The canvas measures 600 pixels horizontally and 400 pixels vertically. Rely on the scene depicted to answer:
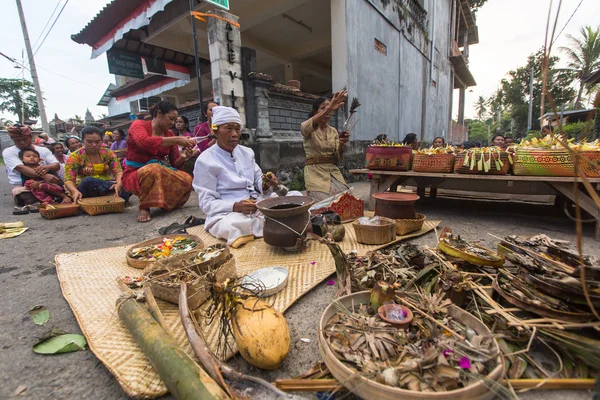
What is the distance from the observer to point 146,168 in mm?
4152

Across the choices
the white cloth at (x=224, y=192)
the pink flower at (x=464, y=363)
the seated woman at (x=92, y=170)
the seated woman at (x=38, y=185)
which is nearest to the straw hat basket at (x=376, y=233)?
the white cloth at (x=224, y=192)

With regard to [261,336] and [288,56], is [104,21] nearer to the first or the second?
[288,56]

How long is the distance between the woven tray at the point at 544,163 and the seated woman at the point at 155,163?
4382 mm

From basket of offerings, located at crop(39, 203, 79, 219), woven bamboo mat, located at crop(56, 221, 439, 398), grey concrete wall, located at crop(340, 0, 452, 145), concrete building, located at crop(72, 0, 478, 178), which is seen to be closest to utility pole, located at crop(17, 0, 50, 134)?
concrete building, located at crop(72, 0, 478, 178)

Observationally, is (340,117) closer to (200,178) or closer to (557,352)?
(200,178)

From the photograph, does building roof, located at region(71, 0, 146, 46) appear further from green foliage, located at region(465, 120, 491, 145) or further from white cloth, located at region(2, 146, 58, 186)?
green foliage, located at region(465, 120, 491, 145)

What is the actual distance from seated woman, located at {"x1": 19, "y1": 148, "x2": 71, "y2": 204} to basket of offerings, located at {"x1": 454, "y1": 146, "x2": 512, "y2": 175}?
6525 millimetres

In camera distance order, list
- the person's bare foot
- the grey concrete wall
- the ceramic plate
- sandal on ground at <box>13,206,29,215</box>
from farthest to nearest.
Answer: the grey concrete wall → sandal on ground at <box>13,206,29,215</box> → the person's bare foot → the ceramic plate

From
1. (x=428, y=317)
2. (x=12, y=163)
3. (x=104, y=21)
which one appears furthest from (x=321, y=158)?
(x=104, y=21)

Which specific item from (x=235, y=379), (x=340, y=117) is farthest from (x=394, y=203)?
(x=340, y=117)

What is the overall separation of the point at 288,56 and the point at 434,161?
29.5 feet

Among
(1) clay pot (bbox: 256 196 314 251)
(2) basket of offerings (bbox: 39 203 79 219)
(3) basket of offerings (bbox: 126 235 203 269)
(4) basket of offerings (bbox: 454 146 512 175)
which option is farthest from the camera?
(2) basket of offerings (bbox: 39 203 79 219)

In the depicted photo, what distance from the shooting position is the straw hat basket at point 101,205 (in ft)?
14.8

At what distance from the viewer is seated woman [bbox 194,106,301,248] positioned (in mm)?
3121
